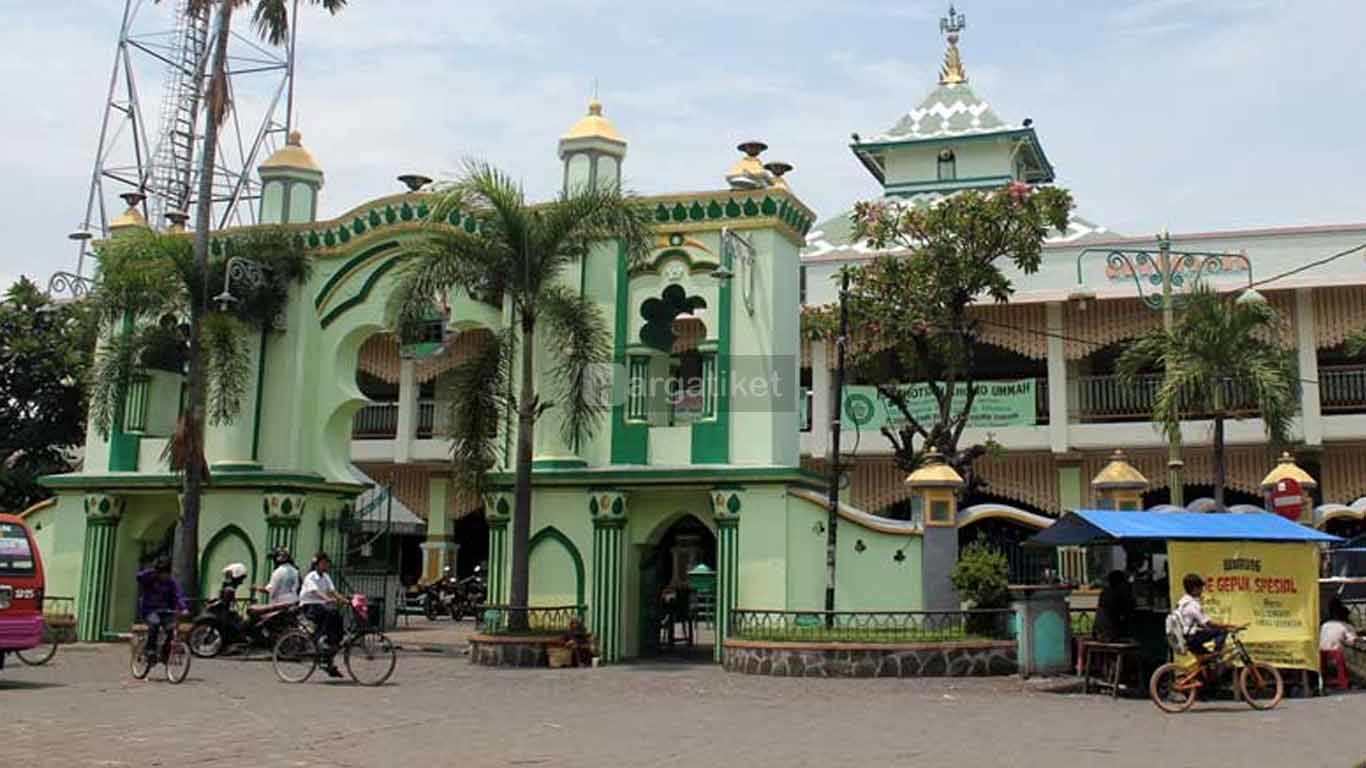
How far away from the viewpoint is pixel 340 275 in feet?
71.3

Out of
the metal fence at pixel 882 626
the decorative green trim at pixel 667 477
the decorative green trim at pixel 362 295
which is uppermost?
the decorative green trim at pixel 362 295

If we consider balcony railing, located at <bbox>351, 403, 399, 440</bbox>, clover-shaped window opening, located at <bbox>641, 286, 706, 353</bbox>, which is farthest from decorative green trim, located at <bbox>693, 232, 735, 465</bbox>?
balcony railing, located at <bbox>351, 403, 399, 440</bbox>

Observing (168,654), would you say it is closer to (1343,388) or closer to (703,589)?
(703,589)

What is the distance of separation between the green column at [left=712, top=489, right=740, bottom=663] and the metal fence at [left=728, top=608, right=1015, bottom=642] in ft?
2.25

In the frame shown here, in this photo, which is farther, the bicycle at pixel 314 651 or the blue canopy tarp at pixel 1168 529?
the bicycle at pixel 314 651

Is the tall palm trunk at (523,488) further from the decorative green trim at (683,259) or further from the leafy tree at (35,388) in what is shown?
the leafy tree at (35,388)

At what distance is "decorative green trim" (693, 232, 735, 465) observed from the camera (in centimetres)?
1888

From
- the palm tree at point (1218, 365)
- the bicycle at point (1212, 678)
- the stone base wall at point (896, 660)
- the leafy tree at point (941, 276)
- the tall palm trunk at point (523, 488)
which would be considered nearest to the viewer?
the bicycle at point (1212, 678)

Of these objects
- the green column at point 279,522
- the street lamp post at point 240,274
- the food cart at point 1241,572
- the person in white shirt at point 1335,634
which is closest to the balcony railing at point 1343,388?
the person in white shirt at point 1335,634

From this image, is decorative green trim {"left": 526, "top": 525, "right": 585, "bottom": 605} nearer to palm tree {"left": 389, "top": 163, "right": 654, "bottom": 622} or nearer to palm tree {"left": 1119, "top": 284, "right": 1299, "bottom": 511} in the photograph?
palm tree {"left": 389, "top": 163, "right": 654, "bottom": 622}

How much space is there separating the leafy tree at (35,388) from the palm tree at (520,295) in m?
10.6

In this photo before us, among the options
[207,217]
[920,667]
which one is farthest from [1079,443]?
[207,217]

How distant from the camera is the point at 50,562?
22406mm

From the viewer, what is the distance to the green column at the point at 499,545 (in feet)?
64.1
